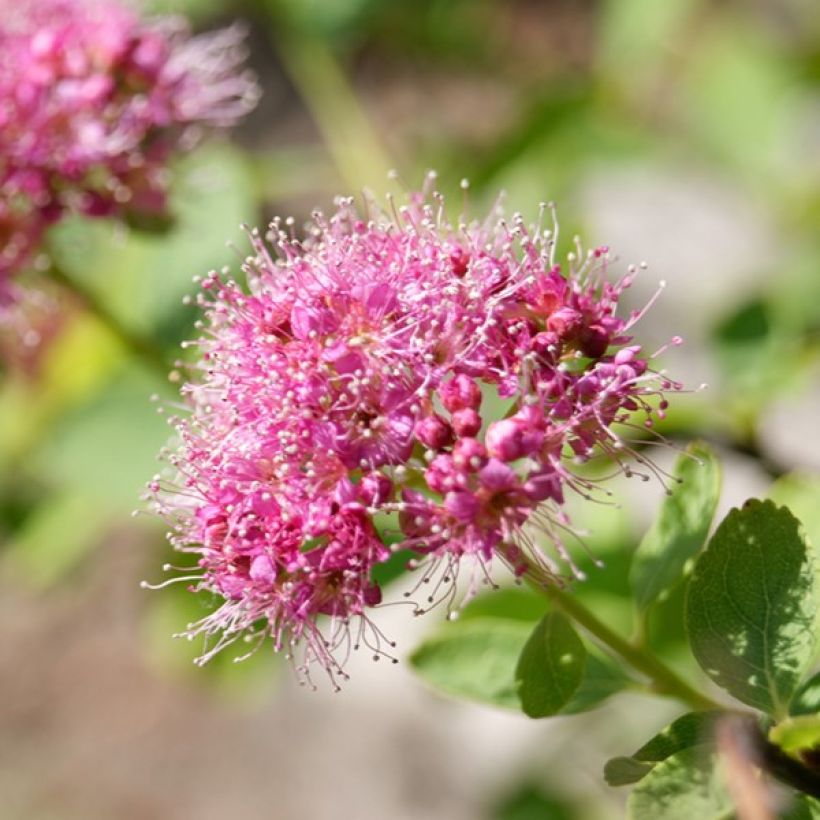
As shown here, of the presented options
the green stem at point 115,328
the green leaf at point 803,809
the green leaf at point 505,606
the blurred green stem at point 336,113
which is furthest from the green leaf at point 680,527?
the blurred green stem at point 336,113

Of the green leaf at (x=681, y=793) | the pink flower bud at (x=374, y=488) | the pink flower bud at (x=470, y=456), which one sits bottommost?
the green leaf at (x=681, y=793)

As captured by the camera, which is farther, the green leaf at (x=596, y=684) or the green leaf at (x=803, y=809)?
the green leaf at (x=596, y=684)

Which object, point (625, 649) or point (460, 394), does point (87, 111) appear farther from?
point (625, 649)

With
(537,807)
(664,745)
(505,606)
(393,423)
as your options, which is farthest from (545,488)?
(537,807)

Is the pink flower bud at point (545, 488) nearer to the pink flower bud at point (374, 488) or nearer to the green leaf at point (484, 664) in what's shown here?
the pink flower bud at point (374, 488)

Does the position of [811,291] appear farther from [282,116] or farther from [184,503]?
[282,116]
